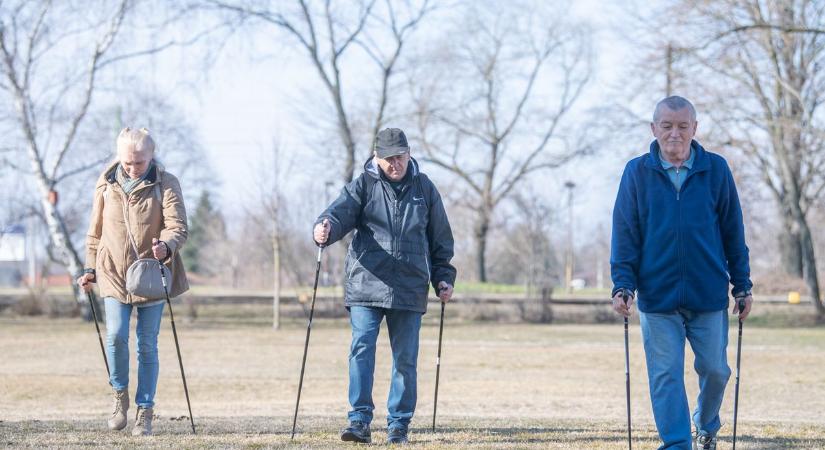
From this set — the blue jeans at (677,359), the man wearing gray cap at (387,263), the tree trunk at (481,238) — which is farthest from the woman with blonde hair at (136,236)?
the tree trunk at (481,238)

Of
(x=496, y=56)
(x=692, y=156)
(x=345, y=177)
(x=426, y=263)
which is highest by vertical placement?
(x=496, y=56)

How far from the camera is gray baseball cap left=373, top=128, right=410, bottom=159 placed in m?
6.49

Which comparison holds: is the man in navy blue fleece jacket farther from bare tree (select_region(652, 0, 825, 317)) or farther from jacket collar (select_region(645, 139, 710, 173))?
bare tree (select_region(652, 0, 825, 317))

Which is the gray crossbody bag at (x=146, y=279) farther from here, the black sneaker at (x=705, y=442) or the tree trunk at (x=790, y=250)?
the tree trunk at (x=790, y=250)

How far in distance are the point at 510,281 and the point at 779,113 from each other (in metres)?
32.8

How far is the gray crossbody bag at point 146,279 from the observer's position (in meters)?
6.73

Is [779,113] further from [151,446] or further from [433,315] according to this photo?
[151,446]

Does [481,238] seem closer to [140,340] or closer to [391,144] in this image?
[140,340]

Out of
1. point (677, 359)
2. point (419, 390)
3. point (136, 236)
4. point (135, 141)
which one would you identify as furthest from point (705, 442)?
point (419, 390)

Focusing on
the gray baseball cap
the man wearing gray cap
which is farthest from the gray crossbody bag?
the gray baseball cap

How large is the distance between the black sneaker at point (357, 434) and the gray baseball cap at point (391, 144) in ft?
5.06

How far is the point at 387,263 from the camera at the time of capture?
6.50m

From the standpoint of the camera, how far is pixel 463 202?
4744 centimetres

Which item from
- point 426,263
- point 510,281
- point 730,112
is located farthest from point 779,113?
point 510,281
